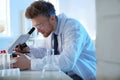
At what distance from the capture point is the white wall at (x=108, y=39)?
0.36 metres

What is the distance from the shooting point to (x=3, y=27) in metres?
3.12

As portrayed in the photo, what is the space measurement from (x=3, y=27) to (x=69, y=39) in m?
1.87

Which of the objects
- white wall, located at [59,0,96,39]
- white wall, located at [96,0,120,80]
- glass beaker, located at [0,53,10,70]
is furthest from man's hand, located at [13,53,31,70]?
white wall, located at [59,0,96,39]

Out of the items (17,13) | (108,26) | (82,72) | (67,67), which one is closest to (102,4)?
(108,26)

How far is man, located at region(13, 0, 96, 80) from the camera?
54.5 inches

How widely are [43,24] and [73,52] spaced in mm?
390

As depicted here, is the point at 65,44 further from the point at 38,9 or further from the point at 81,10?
the point at 81,10

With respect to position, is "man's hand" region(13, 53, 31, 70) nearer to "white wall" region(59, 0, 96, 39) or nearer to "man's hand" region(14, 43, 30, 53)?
"man's hand" region(14, 43, 30, 53)

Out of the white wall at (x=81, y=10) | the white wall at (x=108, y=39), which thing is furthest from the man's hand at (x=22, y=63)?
the white wall at (x=81, y=10)

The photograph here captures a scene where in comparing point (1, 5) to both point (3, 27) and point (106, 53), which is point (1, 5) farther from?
point (106, 53)

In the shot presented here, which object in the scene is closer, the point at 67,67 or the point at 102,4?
the point at 102,4

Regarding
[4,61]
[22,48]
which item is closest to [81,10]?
[22,48]

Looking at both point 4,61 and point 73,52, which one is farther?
point 73,52

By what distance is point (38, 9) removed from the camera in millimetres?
1576
